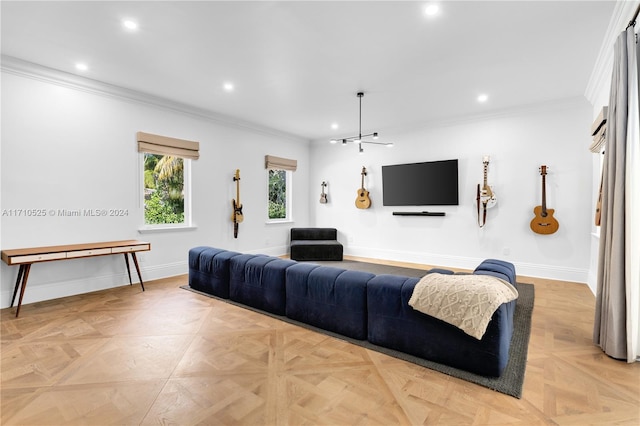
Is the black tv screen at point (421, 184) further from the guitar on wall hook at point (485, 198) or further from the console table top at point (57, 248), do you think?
the console table top at point (57, 248)

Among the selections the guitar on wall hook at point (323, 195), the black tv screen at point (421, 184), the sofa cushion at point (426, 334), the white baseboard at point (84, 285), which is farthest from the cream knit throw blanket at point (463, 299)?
the guitar on wall hook at point (323, 195)

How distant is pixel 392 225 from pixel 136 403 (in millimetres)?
5217

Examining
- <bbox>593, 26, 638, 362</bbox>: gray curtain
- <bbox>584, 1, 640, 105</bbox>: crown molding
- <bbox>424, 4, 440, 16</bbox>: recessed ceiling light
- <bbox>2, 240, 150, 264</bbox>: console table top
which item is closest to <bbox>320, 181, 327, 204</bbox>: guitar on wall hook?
<bbox>2, 240, 150, 264</bbox>: console table top

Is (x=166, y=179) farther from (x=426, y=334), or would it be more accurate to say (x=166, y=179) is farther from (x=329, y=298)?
(x=426, y=334)

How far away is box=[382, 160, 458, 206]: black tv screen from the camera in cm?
554

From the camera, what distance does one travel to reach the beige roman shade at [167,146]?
4395mm

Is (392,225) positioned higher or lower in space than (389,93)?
lower

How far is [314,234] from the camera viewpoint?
6.71 meters

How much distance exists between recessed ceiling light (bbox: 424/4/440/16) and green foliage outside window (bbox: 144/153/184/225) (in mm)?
3985

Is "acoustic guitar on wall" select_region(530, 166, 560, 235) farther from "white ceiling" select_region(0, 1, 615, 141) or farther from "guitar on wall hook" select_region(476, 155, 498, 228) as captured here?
"white ceiling" select_region(0, 1, 615, 141)

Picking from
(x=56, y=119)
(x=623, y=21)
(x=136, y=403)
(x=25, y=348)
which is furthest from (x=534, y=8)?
(x=56, y=119)

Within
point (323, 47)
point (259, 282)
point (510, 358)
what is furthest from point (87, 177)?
point (510, 358)

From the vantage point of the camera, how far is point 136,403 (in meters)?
1.71

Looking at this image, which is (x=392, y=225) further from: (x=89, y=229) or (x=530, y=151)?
(x=89, y=229)
